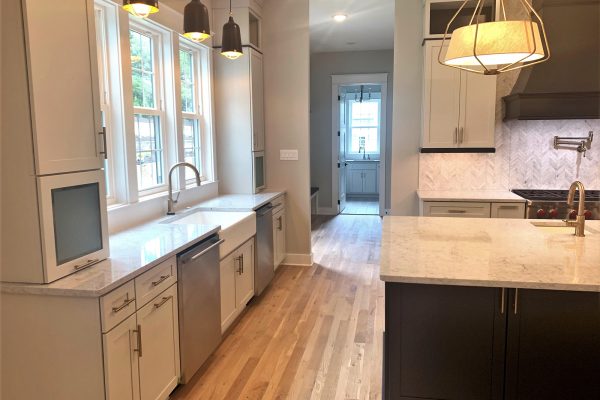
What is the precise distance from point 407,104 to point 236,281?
2.45m

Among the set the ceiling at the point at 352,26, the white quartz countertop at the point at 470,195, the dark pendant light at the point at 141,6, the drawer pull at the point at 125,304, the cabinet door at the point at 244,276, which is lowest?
the cabinet door at the point at 244,276

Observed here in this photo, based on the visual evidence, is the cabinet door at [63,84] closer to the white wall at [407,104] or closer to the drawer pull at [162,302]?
the drawer pull at [162,302]

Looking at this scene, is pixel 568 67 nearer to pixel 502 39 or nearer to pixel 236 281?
pixel 502 39

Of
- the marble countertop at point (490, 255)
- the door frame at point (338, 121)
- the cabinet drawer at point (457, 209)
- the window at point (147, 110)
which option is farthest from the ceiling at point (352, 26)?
the marble countertop at point (490, 255)

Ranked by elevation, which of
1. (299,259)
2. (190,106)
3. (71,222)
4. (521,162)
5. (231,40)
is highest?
(231,40)

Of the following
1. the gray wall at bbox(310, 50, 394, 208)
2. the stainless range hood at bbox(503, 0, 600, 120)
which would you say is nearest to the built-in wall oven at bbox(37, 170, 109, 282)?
the stainless range hood at bbox(503, 0, 600, 120)

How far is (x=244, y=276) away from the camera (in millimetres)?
3801

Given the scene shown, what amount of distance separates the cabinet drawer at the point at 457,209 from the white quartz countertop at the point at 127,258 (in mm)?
2077

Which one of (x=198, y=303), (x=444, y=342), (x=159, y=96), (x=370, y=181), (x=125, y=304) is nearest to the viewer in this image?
(x=444, y=342)

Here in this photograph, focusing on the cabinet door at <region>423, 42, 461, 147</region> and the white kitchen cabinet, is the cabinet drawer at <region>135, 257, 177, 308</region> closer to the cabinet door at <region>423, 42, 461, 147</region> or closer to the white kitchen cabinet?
the white kitchen cabinet

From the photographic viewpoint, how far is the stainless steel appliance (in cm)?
410

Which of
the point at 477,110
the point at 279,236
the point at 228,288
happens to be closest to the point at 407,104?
the point at 477,110

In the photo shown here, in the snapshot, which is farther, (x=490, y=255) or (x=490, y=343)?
(x=490, y=255)

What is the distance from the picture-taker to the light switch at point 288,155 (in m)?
5.16
